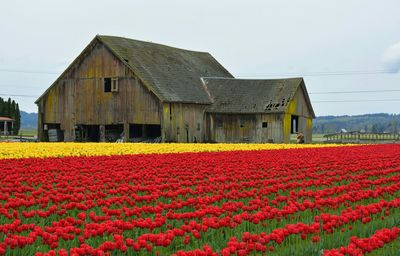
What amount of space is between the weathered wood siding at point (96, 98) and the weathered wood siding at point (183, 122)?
0.93 metres

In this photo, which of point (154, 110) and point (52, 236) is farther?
point (154, 110)

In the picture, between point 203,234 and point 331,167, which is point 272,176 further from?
point 203,234

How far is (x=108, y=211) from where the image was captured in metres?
9.66

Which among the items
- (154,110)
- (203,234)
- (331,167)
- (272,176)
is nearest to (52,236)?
(203,234)

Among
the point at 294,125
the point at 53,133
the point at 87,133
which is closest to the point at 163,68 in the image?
the point at 87,133

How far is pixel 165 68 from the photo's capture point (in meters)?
52.5

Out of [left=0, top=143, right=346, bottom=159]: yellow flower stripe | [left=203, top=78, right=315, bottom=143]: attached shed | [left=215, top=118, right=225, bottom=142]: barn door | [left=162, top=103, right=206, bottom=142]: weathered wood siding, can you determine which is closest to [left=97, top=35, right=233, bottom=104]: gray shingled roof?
[left=162, top=103, right=206, bottom=142]: weathered wood siding

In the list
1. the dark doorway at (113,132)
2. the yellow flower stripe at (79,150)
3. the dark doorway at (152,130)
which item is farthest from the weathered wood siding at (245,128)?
the yellow flower stripe at (79,150)

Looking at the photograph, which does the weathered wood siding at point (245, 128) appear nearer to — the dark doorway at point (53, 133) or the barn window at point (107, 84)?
the barn window at point (107, 84)

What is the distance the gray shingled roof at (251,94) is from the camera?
51.8m

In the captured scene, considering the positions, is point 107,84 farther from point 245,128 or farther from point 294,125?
point 294,125

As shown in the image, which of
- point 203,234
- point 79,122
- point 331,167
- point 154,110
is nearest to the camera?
point 203,234

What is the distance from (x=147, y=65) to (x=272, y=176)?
Result: 113 ft

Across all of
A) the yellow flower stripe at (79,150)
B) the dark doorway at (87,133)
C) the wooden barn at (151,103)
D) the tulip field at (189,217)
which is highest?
the wooden barn at (151,103)
